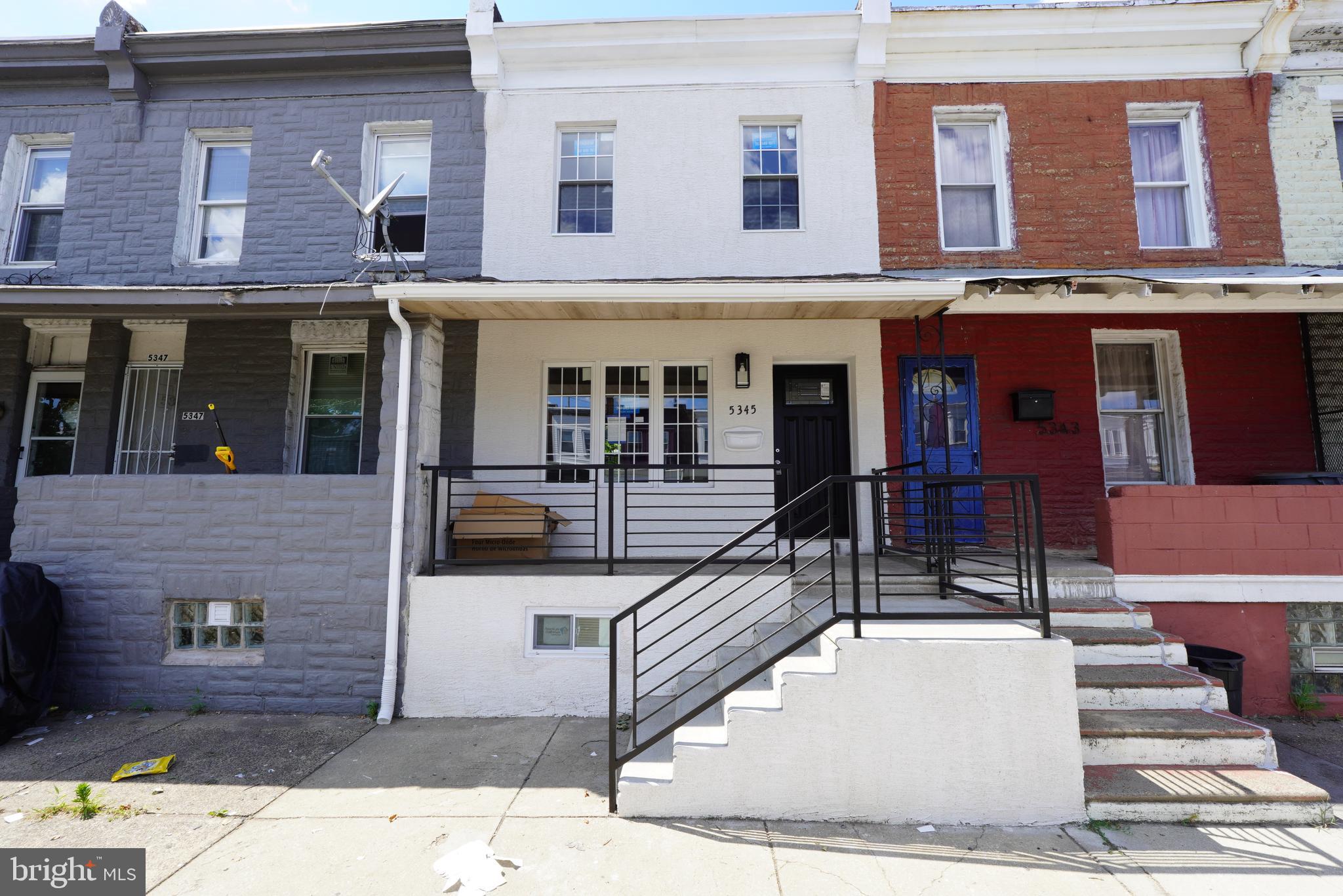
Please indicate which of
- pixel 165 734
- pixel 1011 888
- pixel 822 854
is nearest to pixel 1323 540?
pixel 1011 888

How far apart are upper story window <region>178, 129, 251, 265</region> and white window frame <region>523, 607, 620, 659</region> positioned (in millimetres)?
5642

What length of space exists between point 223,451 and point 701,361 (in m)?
5.25

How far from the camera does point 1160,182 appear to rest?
7145 millimetres

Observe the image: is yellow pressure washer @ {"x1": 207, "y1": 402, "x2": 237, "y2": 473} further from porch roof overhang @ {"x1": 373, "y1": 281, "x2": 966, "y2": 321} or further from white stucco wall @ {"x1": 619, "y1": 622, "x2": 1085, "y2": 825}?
white stucco wall @ {"x1": 619, "y1": 622, "x2": 1085, "y2": 825}

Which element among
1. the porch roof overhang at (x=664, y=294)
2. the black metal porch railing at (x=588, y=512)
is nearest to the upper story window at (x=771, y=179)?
the porch roof overhang at (x=664, y=294)

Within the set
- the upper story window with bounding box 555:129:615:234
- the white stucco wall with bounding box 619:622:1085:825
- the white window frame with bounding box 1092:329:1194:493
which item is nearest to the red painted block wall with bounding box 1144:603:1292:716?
the white window frame with bounding box 1092:329:1194:493

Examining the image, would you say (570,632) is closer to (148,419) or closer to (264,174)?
(148,419)

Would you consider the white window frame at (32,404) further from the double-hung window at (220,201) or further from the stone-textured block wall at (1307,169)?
the stone-textured block wall at (1307,169)

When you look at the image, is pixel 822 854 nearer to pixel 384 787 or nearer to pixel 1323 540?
pixel 384 787

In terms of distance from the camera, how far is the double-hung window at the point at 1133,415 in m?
7.08

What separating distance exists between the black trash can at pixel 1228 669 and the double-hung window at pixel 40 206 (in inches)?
489

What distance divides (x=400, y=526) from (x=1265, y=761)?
640 cm

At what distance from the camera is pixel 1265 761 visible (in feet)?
12.8

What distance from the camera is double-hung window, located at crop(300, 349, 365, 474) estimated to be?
7289 mm
